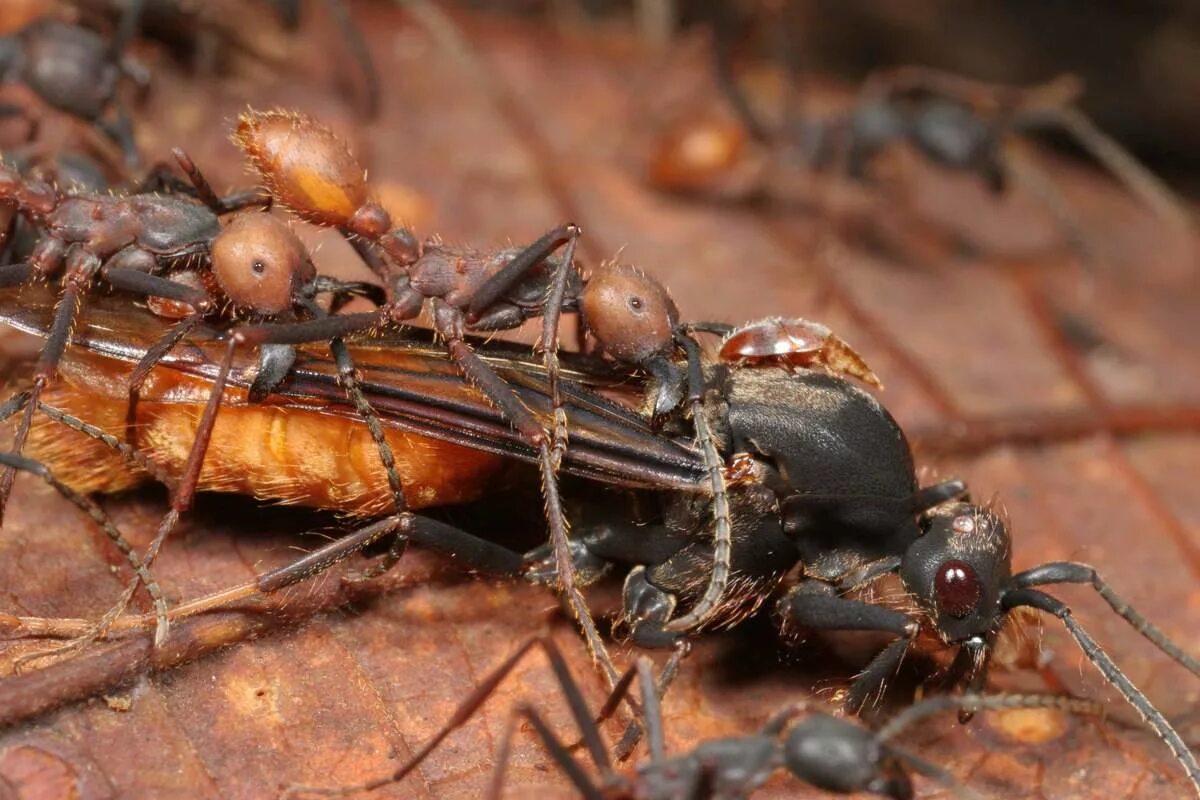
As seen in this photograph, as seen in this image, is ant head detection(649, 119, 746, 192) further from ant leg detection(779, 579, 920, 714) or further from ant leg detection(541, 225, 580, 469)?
ant leg detection(779, 579, 920, 714)

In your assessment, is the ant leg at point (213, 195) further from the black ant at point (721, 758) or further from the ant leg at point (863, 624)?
the ant leg at point (863, 624)

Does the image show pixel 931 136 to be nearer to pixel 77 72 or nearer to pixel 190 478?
pixel 77 72

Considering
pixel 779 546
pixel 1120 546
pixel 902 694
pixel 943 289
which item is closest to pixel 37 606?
pixel 779 546

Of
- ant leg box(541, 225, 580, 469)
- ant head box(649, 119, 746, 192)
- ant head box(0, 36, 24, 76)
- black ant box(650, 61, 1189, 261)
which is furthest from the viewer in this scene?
black ant box(650, 61, 1189, 261)

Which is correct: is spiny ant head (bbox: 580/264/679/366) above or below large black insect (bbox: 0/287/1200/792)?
above

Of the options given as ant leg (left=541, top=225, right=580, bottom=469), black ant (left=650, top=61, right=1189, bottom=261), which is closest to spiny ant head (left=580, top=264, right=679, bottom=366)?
ant leg (left=541, top=225, right=580, bottom=469)

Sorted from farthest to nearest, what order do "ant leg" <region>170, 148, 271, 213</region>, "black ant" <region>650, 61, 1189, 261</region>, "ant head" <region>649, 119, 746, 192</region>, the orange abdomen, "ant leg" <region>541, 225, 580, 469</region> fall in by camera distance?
"black ant" <region>650, 61, 1189, 261</region>, "ant head" <region>649, 119, 746, 192</region>, "ant leg" <region>170, 148, 271, 213</region>, the orange abdomen, "ant leg" <region>541, 225, 580, 469</region>

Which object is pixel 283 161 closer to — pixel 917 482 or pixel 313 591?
pixel 313 591

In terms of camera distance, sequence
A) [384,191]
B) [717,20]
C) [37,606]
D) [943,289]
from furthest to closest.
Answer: [717,20]
[943,289]
[384,191]
[37,606]
